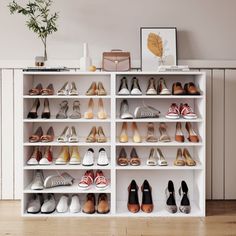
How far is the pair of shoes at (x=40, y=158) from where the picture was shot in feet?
11.0

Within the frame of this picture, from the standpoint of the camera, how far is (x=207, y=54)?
3717mm

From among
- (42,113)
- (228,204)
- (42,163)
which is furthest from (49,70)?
(228,204)

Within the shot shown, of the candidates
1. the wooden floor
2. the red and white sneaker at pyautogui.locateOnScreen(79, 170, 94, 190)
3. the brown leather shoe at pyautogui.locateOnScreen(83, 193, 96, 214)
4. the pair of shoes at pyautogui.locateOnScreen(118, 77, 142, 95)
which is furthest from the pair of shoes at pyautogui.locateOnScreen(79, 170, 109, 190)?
the pair of shoes at pyautogui.locateOnScreen(118, 77, 142, 95)

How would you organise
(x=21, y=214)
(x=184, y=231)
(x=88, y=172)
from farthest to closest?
(x=88, y=172) → (x=21, y=214) → (x=184, y=231)

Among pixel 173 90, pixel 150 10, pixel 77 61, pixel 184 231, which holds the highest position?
pixel 150 10

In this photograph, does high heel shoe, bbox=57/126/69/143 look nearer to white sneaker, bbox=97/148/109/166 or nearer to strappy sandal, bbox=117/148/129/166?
white sneaker, bbox=97/148/109/166

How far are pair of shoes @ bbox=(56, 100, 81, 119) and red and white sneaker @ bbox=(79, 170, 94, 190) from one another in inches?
18.3

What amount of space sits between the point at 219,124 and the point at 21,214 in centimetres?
176

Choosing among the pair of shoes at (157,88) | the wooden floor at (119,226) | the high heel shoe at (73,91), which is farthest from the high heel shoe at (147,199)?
the high heel shoe at (73,91)

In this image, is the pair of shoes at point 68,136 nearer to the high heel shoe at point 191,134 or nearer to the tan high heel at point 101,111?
the tan high heel at point 101,111

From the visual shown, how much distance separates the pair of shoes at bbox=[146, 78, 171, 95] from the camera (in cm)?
334

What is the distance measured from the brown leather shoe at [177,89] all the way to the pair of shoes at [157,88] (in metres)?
0.05

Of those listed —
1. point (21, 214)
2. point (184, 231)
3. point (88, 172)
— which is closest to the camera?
point (184, 231)

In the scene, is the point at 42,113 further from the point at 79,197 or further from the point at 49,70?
the point at 79,197
